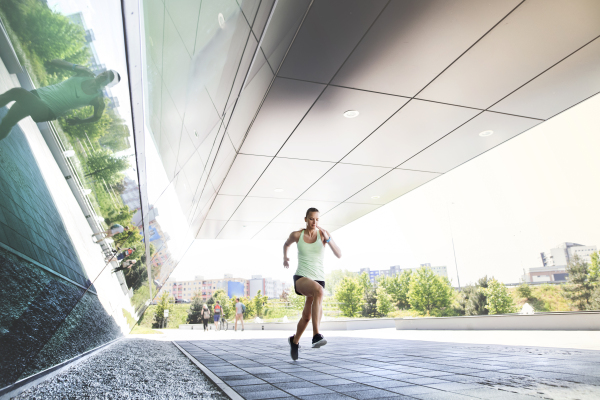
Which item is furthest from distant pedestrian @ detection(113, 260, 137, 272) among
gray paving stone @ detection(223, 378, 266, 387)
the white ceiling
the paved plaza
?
gray paving stone @ detection(223, 378, 266, 387)

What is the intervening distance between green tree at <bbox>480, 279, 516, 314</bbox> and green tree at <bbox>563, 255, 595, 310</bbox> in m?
6.15

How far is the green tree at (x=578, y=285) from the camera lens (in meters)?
42.0

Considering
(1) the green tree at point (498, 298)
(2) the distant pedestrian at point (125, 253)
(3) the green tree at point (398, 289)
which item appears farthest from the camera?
(3) the green tree at point (398, 289)

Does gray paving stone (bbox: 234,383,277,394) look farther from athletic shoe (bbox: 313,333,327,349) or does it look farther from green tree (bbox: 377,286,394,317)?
green tree (bbox: 377,286,394,317)

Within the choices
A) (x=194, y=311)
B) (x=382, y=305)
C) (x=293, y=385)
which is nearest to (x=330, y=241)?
(x=293, y=385)

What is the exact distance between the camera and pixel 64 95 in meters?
1.19

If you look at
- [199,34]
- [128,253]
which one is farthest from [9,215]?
[128,253]

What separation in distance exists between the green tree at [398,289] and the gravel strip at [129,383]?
5651 cm

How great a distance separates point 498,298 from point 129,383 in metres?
50.5

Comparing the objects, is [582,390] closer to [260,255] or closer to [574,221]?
[260,255]

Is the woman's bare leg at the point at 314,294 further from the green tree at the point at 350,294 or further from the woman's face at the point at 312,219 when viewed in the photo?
the green tree at the point at 350,294

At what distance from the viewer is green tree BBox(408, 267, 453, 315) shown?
48438 mm

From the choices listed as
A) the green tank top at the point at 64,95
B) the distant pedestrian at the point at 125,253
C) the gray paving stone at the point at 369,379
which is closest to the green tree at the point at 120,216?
the distant pedestrian at the point at 125,253

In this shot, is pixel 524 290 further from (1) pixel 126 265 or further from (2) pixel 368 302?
(1) pixel 126 265
